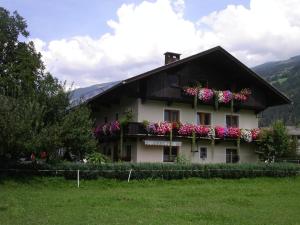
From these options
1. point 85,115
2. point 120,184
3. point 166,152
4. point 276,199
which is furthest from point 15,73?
point 276,199

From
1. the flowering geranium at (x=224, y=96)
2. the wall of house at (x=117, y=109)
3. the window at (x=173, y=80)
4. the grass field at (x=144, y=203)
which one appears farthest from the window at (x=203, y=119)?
the grass field at (x=144, y=203)

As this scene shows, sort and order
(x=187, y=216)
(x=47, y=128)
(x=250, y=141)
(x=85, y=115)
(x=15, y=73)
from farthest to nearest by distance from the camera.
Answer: (x=15, y=73), (x=250, y=141), (x=85, y=115), (x=47, y=128), (x=187, y=216)

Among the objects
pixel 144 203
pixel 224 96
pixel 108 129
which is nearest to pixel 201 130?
pixel 224 96

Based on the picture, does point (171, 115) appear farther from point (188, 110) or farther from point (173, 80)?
point (173, 80)

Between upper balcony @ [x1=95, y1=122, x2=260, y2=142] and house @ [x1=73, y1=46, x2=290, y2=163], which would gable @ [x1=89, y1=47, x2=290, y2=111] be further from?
upper balcony @ [x1=95, y1=122, x2=260, y2=142]

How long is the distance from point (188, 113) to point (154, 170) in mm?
9946

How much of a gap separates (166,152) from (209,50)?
7475 millimetres

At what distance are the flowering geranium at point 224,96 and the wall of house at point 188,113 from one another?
5.00 feet

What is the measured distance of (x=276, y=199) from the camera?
771 inches

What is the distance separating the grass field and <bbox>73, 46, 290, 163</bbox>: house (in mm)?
7287

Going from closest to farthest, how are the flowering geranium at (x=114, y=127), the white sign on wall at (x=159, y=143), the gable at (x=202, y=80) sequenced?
the white sign on wall at (x=159, y=143) → the gable at (x=202, y=80) → the flowering geranium at (x=114, y=127)

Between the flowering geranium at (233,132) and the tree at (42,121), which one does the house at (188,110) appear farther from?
the tree at (42,121)

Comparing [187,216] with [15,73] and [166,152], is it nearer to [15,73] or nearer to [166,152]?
[166,152]

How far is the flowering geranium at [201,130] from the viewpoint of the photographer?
32925mm
